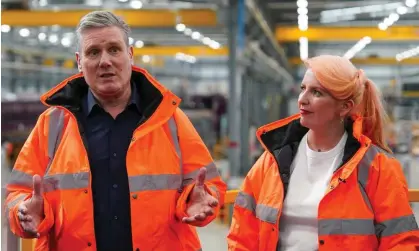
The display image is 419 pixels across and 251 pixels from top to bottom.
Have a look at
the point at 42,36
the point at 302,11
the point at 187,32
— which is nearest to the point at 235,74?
the point at 302,11

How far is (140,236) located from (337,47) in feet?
99.4

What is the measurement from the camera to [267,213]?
7.80 feet

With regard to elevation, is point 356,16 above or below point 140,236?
above

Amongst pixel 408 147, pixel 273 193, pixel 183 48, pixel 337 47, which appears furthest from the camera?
pixel 337 47

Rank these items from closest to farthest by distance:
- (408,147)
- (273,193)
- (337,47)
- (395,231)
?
(395,231)
(273,193)
(408,147)
(337,47)

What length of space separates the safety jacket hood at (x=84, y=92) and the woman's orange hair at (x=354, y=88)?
553mm

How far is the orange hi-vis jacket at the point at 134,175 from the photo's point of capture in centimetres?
232

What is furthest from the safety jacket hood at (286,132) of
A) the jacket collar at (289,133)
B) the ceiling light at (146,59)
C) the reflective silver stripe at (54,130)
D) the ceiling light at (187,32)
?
the ceiling light at (146,59)

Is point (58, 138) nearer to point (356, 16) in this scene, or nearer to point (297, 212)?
point (297, 212)

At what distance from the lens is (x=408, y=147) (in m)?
17.6

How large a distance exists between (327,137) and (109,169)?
0.80 metres

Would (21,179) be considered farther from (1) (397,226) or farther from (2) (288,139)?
(1) (397,226)

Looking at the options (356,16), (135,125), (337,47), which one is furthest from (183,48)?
(135,125)

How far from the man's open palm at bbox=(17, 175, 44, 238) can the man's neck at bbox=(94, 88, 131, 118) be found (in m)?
0.39
